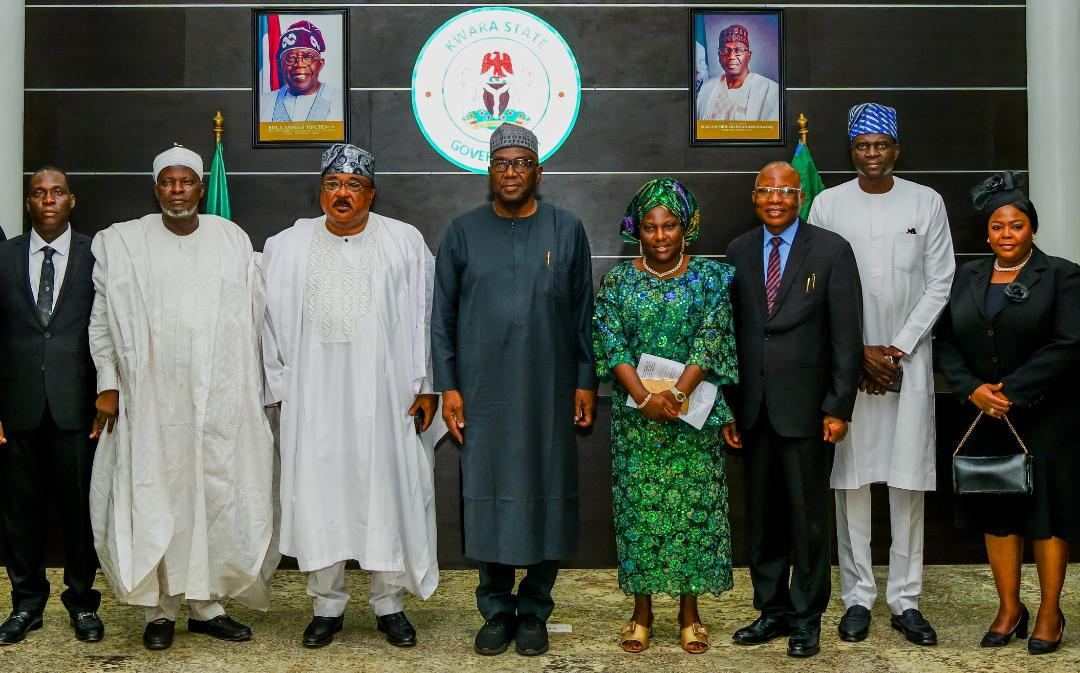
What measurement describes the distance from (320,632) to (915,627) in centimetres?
233

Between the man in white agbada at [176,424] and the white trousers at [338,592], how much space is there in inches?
10.2

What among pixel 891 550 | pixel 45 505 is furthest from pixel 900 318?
pixel 45 505

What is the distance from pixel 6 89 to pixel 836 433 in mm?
4781

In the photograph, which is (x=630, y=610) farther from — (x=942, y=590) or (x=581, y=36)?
(x=581, y=36)

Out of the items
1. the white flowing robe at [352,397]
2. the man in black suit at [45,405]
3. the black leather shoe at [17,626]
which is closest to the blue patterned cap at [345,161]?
the white flowing robe at [352,397]

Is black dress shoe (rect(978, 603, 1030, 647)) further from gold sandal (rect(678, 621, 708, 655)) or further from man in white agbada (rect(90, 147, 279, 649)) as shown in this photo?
man in white agbada (rect(90, 147, 279, 649))

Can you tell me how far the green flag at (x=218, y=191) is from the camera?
5.87 meters

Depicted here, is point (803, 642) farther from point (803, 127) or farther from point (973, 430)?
point (803, 127)

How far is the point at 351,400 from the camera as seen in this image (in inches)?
167

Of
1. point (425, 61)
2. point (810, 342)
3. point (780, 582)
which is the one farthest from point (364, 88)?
point (780, 582)

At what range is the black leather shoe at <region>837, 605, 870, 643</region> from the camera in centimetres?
427

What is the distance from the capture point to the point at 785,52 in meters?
6.11

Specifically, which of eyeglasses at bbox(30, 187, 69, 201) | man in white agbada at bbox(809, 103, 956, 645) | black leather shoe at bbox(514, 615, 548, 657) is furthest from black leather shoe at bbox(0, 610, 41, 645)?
man in white agbada at bbox(809, 103, 956, 645)

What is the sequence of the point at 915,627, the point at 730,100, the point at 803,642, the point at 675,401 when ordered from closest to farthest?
1. the point at 675,401
2. the point at 803,642
3. the point at 915,627
4. the point at 730,100
